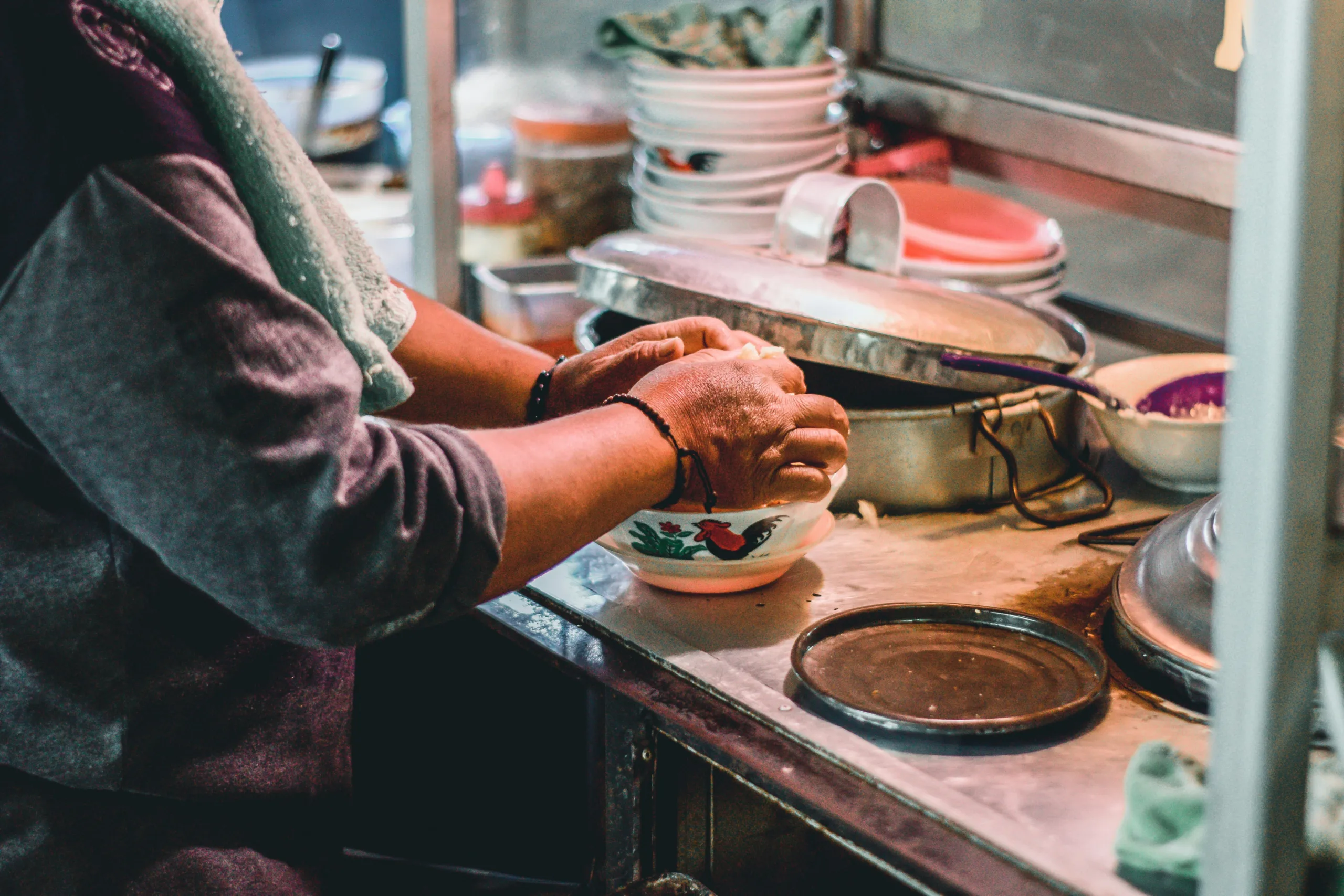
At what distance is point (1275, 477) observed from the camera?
28.3 inches

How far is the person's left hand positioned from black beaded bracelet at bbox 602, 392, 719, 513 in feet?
0.62

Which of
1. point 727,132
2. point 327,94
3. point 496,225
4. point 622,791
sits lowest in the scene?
point 622,791

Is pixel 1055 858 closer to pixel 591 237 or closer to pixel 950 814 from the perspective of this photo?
pixel 950 814

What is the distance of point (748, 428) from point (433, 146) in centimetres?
114

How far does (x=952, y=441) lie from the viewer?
1.53m

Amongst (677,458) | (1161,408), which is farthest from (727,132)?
(677,458)

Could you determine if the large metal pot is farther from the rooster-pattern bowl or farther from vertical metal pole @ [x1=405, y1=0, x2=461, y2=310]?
vertical metal pole @ [x1=405, y1=0, x2=461, y2=310]

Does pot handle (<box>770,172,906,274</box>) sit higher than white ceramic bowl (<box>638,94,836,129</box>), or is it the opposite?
white ceramic bowl (<box>638,94,836,129</box>)

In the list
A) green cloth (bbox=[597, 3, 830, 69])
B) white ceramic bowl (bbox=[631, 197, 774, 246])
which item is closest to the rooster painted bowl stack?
white ceramic bowl (bbox=[631, 197, 774, 246])

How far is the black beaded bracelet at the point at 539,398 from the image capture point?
1485 millimetres

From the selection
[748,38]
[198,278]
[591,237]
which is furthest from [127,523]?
[591,237]

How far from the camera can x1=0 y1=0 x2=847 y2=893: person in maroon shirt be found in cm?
85

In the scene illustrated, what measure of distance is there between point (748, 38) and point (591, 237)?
1.72 feet

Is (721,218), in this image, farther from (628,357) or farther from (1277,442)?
(1277,442)
